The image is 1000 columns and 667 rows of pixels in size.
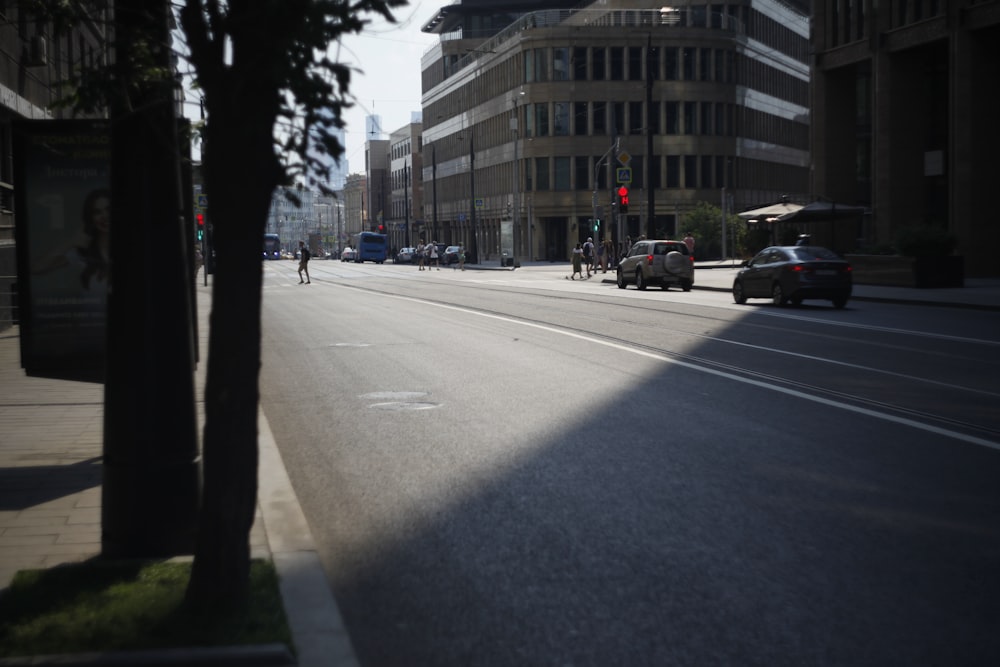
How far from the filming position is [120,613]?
4910mm

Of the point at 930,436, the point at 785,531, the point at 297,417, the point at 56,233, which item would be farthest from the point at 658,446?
the point at 56,233

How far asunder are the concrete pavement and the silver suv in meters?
29.7

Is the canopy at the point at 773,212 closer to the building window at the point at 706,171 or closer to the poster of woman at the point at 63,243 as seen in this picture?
the building window at the point at 706,171

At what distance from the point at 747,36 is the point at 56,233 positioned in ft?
303

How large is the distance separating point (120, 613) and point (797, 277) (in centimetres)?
2560

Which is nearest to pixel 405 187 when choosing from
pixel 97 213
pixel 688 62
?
pixel 688 62

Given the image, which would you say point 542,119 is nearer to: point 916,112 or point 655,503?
point 916,112

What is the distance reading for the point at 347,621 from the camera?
17.1 ft

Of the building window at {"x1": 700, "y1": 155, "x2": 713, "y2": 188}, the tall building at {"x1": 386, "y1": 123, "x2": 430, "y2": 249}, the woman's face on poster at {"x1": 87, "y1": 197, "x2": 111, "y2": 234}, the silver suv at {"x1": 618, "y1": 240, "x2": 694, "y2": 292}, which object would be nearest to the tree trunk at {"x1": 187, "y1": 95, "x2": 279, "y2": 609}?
the woman's face on poster at {"x1": 87, "y1": 197, "x2": 111, "y2": 234}

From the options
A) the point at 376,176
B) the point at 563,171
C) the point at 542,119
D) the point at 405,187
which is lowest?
the point at 563,171

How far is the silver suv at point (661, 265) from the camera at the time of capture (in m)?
A: 40.8

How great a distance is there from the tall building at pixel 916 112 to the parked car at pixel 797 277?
8111mm

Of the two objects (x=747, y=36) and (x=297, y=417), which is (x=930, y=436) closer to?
(x=297, y=417)

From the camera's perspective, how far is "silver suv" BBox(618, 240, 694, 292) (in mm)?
40766
